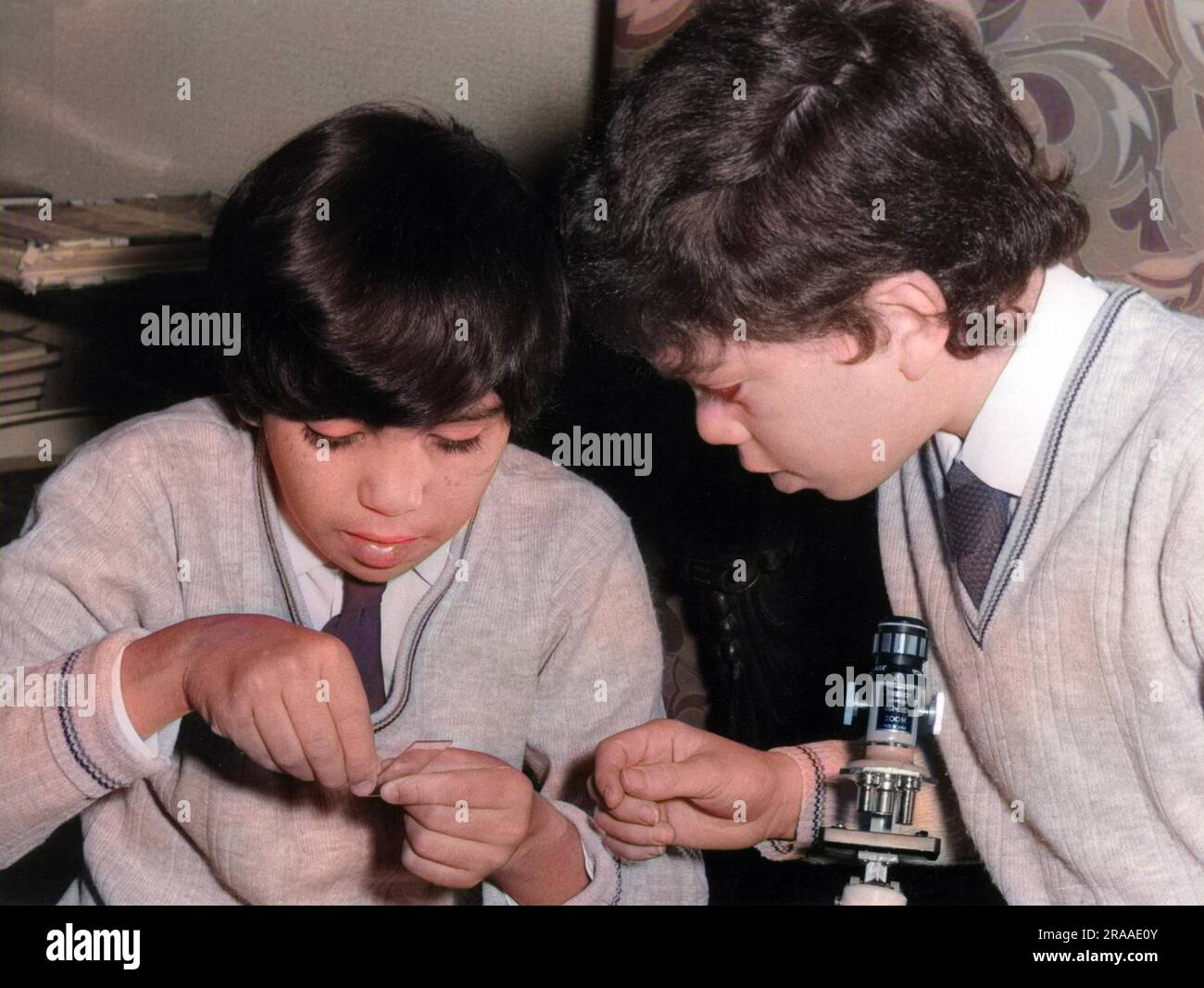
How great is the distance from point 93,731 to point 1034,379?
553mm

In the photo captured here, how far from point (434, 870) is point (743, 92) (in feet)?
1.45

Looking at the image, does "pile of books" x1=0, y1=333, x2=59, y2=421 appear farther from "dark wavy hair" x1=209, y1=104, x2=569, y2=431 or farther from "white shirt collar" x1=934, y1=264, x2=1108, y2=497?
"white shirt collar" x1=934, y1=264, x2=1108, y2=497

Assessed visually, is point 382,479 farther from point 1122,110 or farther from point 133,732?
point 1122,110

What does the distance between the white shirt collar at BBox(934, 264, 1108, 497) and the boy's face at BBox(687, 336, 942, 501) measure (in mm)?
38

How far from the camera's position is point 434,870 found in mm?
722

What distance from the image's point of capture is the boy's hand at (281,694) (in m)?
0.68

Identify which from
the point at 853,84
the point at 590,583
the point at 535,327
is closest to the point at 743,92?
the point at 853,84

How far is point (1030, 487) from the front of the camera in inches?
30.4

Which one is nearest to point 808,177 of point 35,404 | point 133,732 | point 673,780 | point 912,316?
point 912,316

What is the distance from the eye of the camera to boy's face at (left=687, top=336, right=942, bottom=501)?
2.47ft


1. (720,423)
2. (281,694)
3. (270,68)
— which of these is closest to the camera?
(281,694)

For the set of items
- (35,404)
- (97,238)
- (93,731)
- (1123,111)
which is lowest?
(93,731)

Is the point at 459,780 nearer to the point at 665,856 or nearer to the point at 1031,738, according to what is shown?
the point at 665,856

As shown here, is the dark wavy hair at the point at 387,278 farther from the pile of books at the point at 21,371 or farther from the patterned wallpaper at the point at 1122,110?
the pile of books at the point at 21,371
